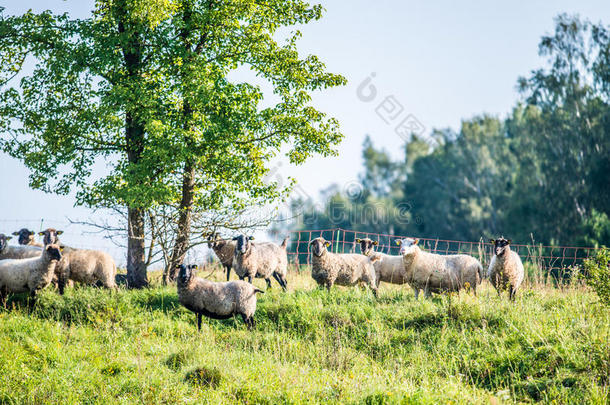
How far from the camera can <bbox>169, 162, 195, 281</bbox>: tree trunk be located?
591 inches

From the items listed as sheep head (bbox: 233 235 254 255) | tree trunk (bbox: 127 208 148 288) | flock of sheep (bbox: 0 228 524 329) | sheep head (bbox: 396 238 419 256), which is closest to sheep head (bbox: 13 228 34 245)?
flock of sheep (bbox: 0 228 524 329)

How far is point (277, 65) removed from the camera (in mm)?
15242

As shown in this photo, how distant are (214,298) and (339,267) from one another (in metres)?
4.00

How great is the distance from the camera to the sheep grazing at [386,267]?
14.9 m

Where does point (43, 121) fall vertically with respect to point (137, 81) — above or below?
below

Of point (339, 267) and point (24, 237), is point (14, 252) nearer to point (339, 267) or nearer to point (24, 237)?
point (24, 237)

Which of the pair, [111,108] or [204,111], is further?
[204,111]

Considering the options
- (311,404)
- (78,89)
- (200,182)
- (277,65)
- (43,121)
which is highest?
(277,65)

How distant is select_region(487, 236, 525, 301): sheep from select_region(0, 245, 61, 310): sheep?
10.7 m

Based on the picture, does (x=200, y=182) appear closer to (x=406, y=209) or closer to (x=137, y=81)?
(x=137, y=81)

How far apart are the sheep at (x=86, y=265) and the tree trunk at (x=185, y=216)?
1.75m

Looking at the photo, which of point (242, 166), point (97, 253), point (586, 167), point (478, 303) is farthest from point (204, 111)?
point (586, 167)

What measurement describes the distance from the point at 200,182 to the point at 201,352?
22.8 feet

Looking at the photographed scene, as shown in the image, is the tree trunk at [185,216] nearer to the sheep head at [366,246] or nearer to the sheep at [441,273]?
the sheep head at [366,246]
